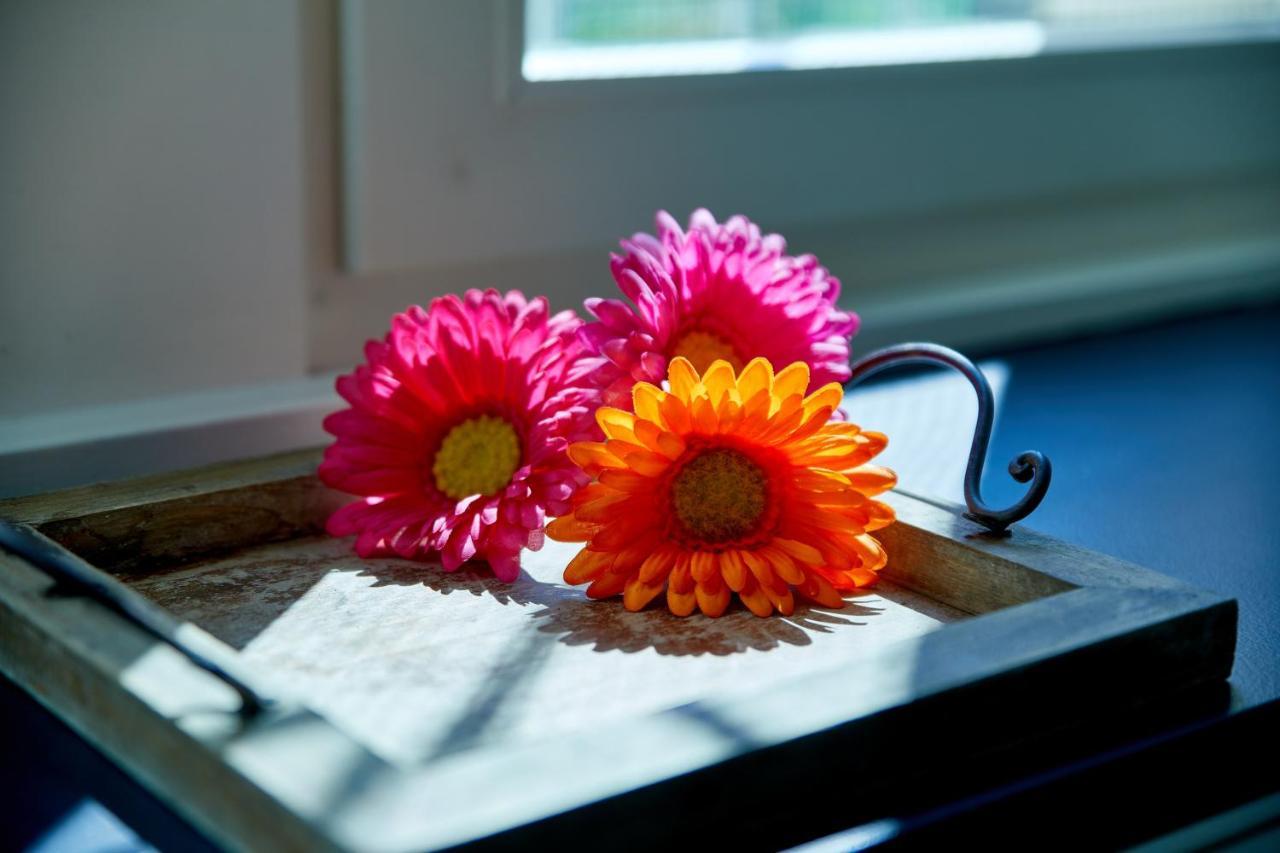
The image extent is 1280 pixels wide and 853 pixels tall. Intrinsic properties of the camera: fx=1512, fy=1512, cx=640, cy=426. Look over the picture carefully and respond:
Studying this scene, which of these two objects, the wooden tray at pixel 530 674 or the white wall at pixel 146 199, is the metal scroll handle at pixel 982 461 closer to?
the wooden tray at pixel 530 674

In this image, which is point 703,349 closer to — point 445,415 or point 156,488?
point 445,415

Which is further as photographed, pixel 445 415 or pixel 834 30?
pixel 834 30

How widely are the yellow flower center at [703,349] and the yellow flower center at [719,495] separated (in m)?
0.07

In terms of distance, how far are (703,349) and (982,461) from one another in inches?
4.9

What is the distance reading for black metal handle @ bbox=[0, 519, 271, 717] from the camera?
0.43 m

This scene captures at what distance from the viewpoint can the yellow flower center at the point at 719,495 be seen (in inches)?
22.4

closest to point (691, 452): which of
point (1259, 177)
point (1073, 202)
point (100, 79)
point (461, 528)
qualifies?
point (461, 528)

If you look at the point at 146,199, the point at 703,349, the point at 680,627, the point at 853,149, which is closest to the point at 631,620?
the point at 680,627

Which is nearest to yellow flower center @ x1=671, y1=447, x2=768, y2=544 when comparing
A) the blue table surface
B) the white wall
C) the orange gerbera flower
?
the orange gerbera flower

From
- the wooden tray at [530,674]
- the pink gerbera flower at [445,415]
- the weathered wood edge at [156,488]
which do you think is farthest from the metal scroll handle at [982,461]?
the weathered wood edge at [156,488]

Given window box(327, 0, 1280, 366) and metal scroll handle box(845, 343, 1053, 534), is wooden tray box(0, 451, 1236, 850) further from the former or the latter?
window box(327, 0, 1280, 366)

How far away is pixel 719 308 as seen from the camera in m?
0.64

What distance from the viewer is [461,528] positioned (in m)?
0.61

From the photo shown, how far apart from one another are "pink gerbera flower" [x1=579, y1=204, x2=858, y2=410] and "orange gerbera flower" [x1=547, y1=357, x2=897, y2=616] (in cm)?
5
